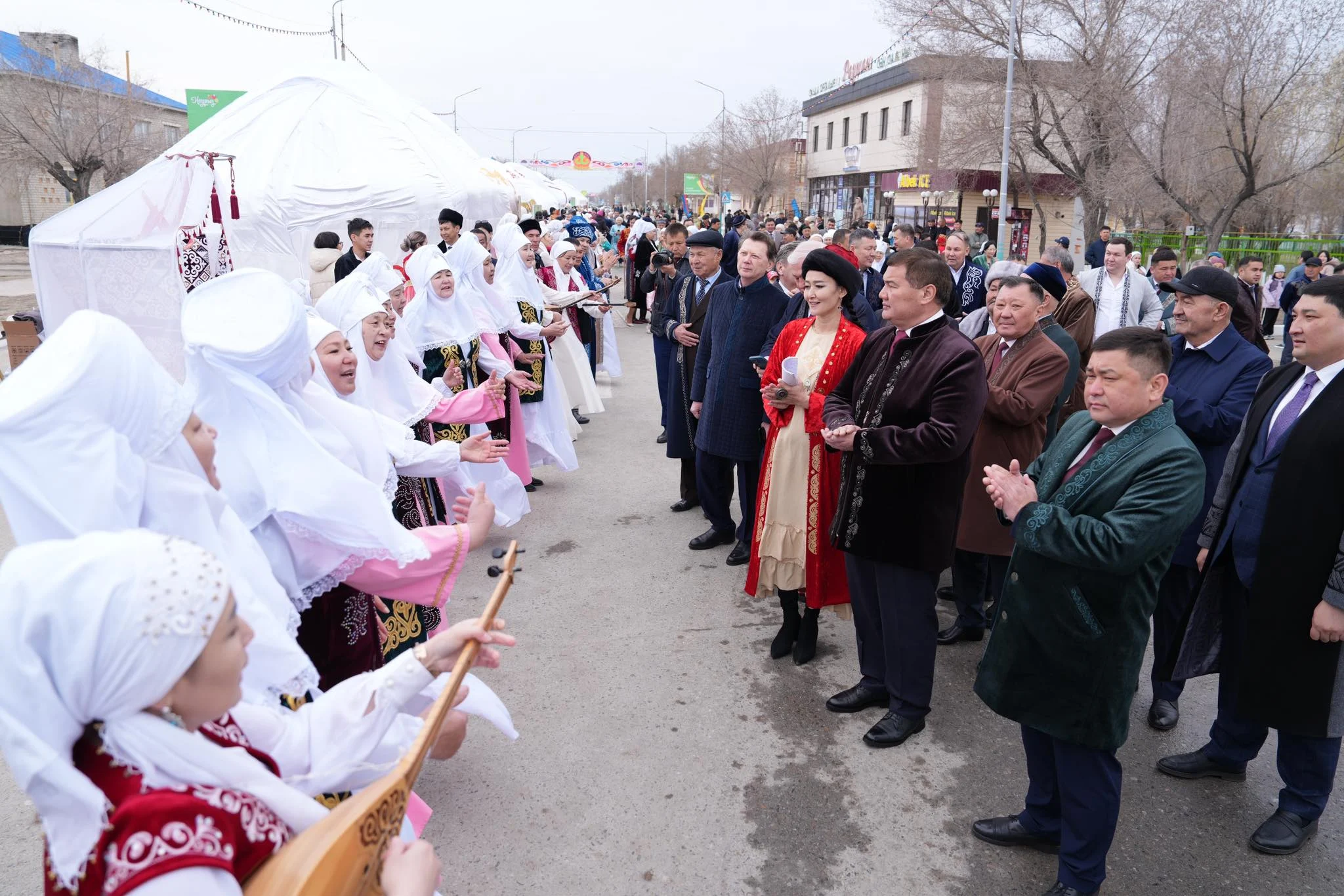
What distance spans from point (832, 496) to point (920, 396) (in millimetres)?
783

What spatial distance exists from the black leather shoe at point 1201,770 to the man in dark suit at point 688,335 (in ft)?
11.4

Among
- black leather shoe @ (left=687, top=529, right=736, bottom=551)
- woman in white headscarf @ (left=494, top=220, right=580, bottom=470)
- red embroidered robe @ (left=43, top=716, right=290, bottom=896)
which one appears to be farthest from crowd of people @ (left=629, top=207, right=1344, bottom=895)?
red embroidered robe @ (left=43, top=716, right=290, bottom=896)

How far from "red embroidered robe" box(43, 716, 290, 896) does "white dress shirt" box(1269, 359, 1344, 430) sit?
3.28 meters

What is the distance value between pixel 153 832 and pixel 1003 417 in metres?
3.83

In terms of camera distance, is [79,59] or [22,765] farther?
[79,59]

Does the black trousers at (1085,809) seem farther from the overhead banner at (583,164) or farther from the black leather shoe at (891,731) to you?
the overhead banner at (583,164)

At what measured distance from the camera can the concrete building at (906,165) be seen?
1088 inches

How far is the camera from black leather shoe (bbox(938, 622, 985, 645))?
4.68m

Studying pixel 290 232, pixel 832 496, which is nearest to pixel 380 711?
pixel 832 496

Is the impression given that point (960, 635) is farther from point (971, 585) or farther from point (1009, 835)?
point (1009, 835)

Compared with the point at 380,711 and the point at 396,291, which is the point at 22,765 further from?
the point at 396,291

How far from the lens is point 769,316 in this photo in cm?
521

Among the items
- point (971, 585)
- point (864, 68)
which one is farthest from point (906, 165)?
point (971, 585)

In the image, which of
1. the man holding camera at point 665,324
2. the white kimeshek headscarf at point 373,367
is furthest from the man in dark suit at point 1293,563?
the man holding camera at point 665,324
